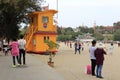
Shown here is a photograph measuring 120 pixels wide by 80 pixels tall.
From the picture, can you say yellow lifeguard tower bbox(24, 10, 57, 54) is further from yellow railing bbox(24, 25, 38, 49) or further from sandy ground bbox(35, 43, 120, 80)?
sandy ground bbox(35, 43, 120, 80)

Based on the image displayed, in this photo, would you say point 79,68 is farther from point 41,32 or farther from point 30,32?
point 30,32

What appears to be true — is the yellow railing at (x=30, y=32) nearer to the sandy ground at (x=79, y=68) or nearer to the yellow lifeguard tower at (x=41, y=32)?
the yellow lifeguard tower at (x=41, y=32)

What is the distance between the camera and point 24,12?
155 feet

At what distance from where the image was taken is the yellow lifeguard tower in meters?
45.9

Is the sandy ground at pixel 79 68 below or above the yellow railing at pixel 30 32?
below

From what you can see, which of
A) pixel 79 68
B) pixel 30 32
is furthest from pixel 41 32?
pixel 79 68

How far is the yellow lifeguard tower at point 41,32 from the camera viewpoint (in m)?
45.9

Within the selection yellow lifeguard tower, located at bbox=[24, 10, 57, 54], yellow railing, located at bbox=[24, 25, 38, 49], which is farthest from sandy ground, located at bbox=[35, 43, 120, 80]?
yellow railing, located at bbox=[24, 25, 38, 49]

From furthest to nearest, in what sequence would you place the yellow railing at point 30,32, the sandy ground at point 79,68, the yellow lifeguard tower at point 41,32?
1. the yellow railing at point 30,32
2. the yellow lifeguard tower at point 41,32
3. the sandy ground at point 79,68

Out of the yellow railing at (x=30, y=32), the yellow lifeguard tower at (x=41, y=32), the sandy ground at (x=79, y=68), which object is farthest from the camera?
the yellow railing at (x=30, y=32)

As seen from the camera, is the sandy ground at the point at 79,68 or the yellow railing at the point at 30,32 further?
the yellow railing at the point at 30,32

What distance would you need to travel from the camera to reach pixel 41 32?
4591 cm

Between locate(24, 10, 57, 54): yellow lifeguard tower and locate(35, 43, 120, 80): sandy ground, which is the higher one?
locate(24, 10, 57, 54): yellow lifeguard tower

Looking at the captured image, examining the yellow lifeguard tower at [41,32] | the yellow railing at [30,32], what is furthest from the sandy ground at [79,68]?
the yellow railing at [30,32]
